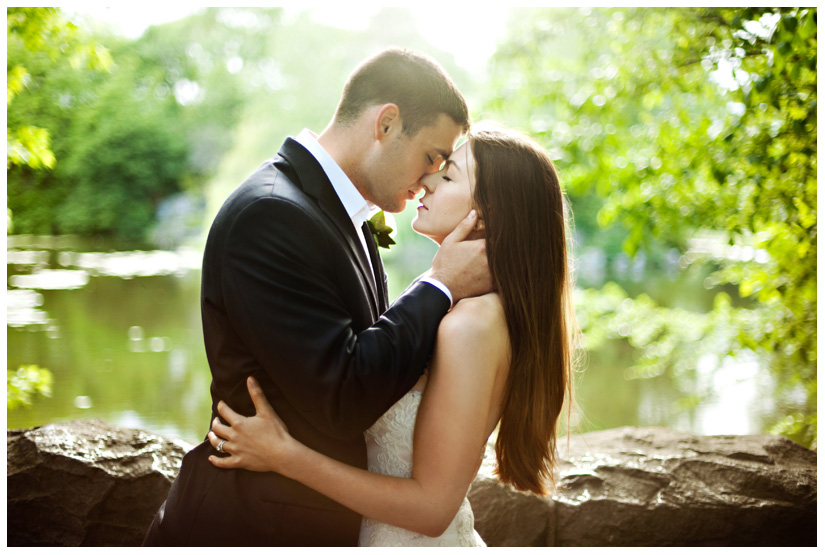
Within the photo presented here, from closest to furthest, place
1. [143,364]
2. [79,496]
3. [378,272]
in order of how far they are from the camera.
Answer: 1. [378,272]
2. [79,496]
3. [143,364]

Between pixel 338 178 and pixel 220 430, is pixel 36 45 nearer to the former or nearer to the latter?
pixel 338 178

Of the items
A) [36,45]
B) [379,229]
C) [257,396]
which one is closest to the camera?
[257,396]

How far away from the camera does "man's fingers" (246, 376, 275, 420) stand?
169 cm

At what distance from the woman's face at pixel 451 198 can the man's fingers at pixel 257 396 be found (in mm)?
671

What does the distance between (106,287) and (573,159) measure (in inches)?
496

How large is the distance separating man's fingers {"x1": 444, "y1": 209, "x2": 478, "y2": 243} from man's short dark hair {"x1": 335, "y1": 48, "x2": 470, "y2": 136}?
44cm

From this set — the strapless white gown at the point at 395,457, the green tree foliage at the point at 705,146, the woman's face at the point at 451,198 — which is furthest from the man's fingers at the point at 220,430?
the green tree foliage at the point at 705,146

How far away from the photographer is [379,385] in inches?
62.1

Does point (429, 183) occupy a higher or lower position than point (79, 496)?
higher

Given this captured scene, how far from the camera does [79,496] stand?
269cm

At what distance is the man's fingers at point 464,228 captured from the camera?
1.89m

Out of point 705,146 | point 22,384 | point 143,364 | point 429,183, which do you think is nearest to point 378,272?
point 429,183

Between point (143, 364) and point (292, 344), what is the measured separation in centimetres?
928

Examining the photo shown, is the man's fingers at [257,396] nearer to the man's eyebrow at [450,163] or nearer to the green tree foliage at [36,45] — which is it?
the man's eyebrow at [450,163]
